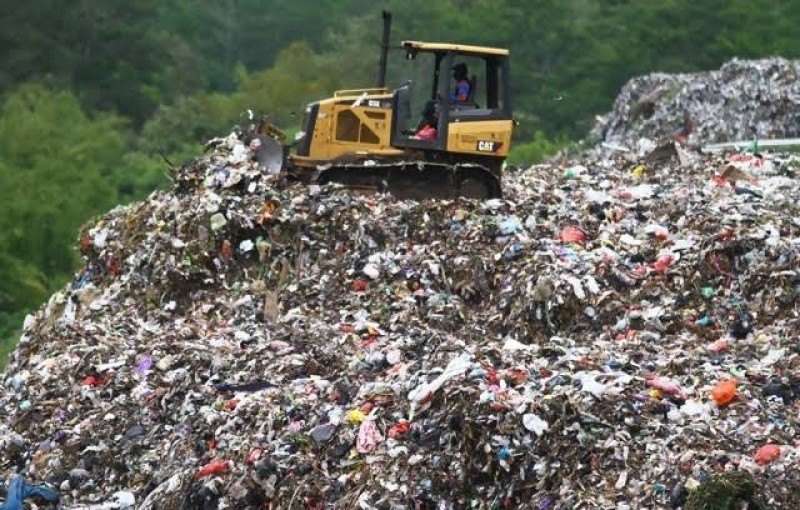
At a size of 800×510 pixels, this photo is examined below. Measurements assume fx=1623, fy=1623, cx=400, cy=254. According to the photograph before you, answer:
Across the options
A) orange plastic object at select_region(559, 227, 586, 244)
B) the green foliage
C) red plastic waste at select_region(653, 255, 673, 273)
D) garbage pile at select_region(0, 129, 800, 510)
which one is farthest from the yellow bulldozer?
the green foliage

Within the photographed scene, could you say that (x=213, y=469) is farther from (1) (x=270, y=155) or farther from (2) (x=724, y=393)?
(1) (x=270, y=155)

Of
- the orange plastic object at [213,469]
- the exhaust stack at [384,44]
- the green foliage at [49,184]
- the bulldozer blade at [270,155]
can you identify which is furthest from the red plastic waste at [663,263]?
the green foliage at [49,184]

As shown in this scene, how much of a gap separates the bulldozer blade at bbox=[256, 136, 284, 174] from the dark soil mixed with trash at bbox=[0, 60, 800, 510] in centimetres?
13

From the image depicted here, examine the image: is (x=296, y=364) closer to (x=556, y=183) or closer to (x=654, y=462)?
(x=654, y=462)

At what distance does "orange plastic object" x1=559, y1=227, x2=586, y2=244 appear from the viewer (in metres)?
14.1

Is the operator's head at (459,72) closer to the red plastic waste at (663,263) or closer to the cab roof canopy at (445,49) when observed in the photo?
the cab roof canopy at (445,49)

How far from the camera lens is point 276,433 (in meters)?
10.8

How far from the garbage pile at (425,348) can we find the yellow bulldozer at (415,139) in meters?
0.34

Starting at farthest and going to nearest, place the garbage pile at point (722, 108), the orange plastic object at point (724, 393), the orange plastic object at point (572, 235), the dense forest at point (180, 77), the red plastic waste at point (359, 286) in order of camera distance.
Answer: the dense forest at point (180, 77), the garbage pile at point (722, 108), the orange plastic object at point (572, 235), the red plastic waste at point (359, 286), the orange plastic object at point (724, 393)

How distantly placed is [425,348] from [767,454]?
3242mm

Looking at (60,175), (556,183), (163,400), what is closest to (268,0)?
(60,175)

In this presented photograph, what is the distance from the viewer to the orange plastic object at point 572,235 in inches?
555

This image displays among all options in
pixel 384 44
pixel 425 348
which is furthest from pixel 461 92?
pixel 425 348

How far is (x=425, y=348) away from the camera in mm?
11922
